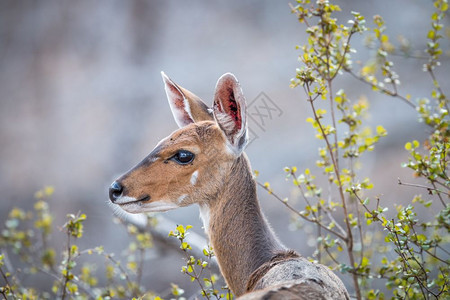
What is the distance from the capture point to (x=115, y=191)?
12.7ft

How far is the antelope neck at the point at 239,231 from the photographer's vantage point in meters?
3.84

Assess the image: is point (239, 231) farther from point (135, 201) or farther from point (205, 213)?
point (135, 201)

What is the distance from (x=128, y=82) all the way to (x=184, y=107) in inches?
366

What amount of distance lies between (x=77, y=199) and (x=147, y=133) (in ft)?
6.96

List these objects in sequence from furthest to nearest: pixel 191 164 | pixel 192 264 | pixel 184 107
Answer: pixel 184 107 → pixel 191 164 → pixel 192 264

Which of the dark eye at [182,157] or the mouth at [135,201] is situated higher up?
the dark eye at [182,157]

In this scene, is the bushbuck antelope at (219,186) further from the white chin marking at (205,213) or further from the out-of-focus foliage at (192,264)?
the out-of-focus foliage at (192,264)

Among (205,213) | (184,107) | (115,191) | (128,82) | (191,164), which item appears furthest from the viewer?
(128,82)

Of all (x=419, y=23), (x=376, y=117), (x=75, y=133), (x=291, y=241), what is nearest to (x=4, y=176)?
(x=75, y=133)

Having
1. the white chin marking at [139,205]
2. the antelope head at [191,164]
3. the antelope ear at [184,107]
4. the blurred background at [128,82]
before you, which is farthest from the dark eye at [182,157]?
the blurred background at [128,82]

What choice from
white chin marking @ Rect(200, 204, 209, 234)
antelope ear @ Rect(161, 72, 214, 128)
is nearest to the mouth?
white chin marking @ Rect(200, 204, 209, 234)

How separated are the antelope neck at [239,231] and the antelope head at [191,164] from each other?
0.30ft

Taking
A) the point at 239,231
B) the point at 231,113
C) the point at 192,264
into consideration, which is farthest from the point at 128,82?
the point at 192,264

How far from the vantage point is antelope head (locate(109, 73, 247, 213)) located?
3898 mm
